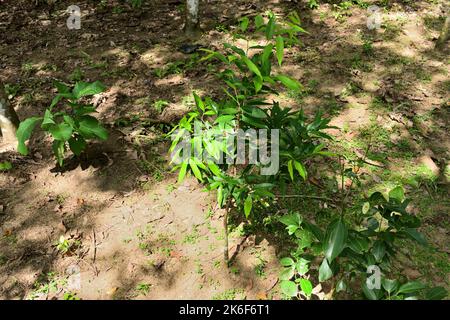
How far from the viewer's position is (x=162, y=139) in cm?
416

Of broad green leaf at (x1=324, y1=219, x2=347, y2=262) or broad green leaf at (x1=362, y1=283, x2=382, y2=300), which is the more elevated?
broad green leaf at (x1=324, y1=219, x2=347, y2=262)

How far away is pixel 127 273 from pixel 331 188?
1.90 meters

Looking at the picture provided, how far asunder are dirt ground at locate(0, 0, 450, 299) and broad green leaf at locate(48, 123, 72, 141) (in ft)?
1.99

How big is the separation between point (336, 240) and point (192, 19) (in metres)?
4.47

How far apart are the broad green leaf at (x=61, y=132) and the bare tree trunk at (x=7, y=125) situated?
32.2 inches

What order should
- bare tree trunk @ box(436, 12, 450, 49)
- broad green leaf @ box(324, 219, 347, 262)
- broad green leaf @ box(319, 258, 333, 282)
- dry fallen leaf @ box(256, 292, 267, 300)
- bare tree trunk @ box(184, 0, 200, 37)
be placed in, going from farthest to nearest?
1. bare tree trunk @ box(184, 0, 200, 37)
2. bare tree trunk @ box(436, 12, 450, 49)
3. dry fallen leaf @ box(256, 292, 267, 300)
4. broad green leaf @ box(319, 258, 333, 282)
5. broad green leaf @ box(324, 219, 347, 262)

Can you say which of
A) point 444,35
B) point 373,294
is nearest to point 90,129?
point 373,294

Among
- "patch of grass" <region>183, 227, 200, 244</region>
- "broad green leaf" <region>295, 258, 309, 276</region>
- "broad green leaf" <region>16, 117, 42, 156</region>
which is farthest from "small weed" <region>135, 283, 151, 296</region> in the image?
"broad green leaf" <region>16, 117, 42, 156</region>

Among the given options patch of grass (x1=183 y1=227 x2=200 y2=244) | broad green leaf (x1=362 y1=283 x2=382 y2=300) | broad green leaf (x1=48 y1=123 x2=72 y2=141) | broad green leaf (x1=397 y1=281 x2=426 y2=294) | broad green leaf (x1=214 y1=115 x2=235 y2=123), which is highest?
broad green leaf (x1=214 y1=115 x2=235 y2=123)

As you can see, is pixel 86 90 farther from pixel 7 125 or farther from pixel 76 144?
pixel 7 125

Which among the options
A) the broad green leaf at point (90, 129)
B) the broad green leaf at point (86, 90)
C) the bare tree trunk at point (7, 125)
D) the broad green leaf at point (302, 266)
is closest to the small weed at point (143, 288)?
the broad green leaf at point (302, 266)

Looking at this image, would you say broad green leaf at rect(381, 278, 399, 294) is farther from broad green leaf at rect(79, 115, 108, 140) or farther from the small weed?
broad green leaf at rect(79, 115, 108, 140)

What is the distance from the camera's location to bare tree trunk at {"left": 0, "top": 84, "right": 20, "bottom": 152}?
3.76m
